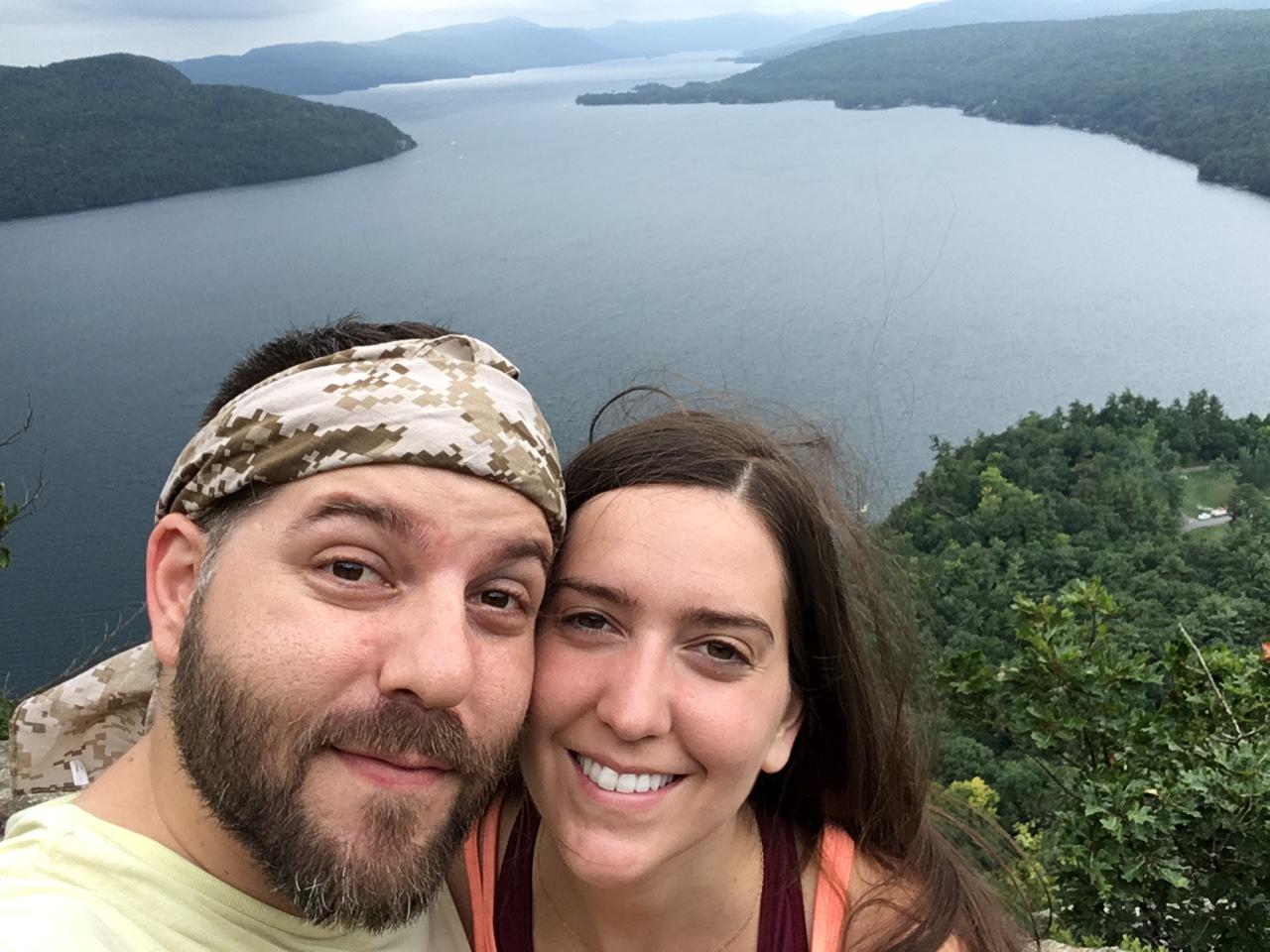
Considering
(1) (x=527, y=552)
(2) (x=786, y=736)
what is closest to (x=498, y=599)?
(1) (x=527, y=552)

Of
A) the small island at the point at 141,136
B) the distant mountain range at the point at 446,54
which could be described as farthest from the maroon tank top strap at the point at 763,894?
the distant mountain range at the point at 446,54

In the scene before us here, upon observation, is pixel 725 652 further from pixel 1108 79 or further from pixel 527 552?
pixel 1108 79

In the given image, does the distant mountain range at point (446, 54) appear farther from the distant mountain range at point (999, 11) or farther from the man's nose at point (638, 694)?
the man's nose at point (638, 694)

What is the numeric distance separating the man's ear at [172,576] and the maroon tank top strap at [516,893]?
2.75 ft

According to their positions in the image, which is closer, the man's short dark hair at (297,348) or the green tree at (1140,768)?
the man's short dark hair at (297,348)

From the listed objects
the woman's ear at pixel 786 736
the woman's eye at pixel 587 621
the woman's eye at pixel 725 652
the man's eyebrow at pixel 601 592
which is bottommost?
the woman's ear at pixel 786 736

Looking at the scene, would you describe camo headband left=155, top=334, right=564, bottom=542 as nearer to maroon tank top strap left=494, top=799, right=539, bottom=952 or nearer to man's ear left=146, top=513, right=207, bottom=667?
man's ear left=146, top=513, right=207, bottom=667

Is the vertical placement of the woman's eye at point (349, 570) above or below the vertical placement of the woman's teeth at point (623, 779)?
above

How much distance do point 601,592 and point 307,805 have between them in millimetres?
593

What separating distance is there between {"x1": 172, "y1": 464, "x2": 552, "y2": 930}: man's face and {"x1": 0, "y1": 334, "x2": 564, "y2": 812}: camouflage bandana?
38 millimetres

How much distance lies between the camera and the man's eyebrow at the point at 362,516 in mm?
1432

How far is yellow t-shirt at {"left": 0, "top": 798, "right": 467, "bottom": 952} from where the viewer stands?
3.96 feet

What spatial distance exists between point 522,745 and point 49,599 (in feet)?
107

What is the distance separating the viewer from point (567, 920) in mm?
2049
